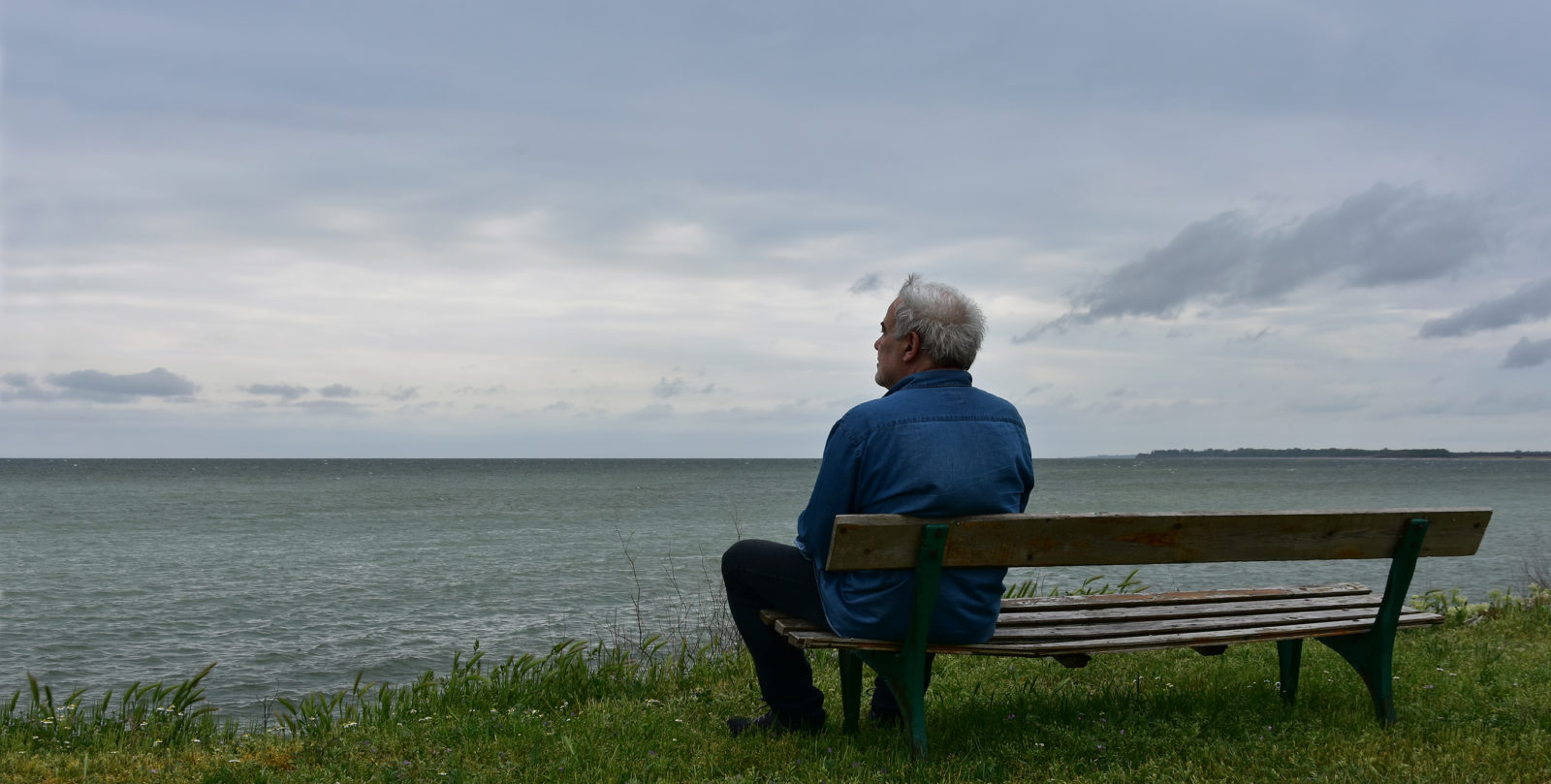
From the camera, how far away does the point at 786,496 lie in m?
58.9

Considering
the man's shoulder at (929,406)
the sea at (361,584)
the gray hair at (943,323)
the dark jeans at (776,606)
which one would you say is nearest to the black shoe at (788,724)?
the dark jeans at (776,606)

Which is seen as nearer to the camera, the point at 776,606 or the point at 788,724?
the point at 776,606

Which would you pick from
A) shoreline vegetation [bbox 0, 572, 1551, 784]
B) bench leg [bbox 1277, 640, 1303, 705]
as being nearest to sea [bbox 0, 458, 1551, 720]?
shoreline vegetation [bbox 0, 572, 1551, 784]

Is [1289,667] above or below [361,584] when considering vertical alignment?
above

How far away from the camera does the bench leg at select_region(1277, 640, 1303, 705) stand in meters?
5.00

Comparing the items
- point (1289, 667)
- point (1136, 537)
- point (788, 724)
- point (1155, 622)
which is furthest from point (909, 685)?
point (1289, 667)

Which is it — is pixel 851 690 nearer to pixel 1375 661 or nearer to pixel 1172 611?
pixel 1172 611

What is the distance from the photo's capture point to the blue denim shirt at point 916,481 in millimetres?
3750

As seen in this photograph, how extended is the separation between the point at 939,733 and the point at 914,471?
135cm

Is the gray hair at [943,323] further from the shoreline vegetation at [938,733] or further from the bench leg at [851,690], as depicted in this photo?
the shoreline vegetation at [938,733]

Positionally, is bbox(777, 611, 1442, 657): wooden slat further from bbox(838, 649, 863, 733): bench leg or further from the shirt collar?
the shirt collar

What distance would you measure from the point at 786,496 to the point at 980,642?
55.1 metres

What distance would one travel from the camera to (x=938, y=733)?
174 inches

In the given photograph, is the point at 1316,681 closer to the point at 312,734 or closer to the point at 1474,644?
the point at 1474,644
